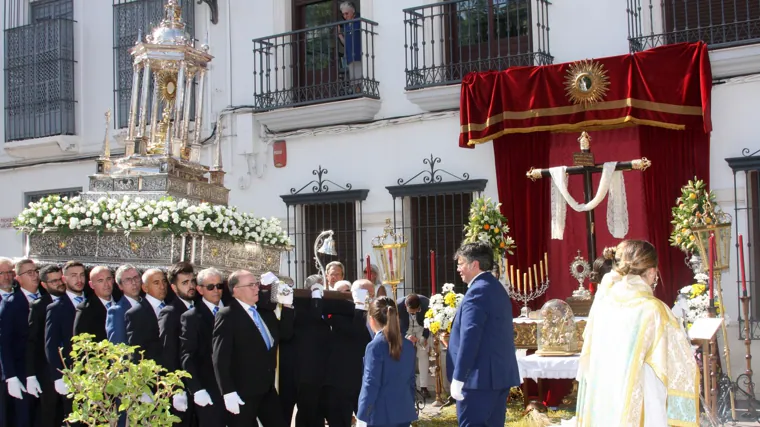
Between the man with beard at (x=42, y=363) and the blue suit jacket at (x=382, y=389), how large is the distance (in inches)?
120

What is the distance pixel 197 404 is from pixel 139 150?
10.1 ft

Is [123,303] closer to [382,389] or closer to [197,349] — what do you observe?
[197,349]

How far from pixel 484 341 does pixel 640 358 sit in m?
1.59

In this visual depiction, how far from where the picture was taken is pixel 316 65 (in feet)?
46.1

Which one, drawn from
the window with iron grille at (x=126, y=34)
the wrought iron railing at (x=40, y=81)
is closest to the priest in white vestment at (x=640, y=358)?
the window with iron grille at (x=126, y=34)

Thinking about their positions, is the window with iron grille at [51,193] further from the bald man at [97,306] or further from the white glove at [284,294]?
the white glove at [284,294]

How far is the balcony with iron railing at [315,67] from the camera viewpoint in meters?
13.2

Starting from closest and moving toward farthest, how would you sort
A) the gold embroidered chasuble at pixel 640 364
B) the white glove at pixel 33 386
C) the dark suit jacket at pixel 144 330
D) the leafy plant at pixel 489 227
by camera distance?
the gold embroidered chasuble at pixel 640 364 < the dark suit jacket at pixel 144 330 < the white glove at pixel 33 386 < the leafy plant at pixel 489 227

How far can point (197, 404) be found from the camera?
7105 mm

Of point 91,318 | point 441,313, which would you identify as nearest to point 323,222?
point 441,313

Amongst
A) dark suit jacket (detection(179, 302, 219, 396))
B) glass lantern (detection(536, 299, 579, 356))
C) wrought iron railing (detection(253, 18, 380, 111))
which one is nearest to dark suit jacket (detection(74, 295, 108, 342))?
dark suit jacket (detection(179, 302, 219, 396))

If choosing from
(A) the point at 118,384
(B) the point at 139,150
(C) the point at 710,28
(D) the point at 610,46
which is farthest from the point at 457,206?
(A) the point at 118,384

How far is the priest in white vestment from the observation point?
16.7 feet

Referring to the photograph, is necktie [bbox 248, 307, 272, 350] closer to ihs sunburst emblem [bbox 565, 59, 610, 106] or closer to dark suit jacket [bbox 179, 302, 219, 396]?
dark suit jacket [bbox 179, 302, 219, 396]
